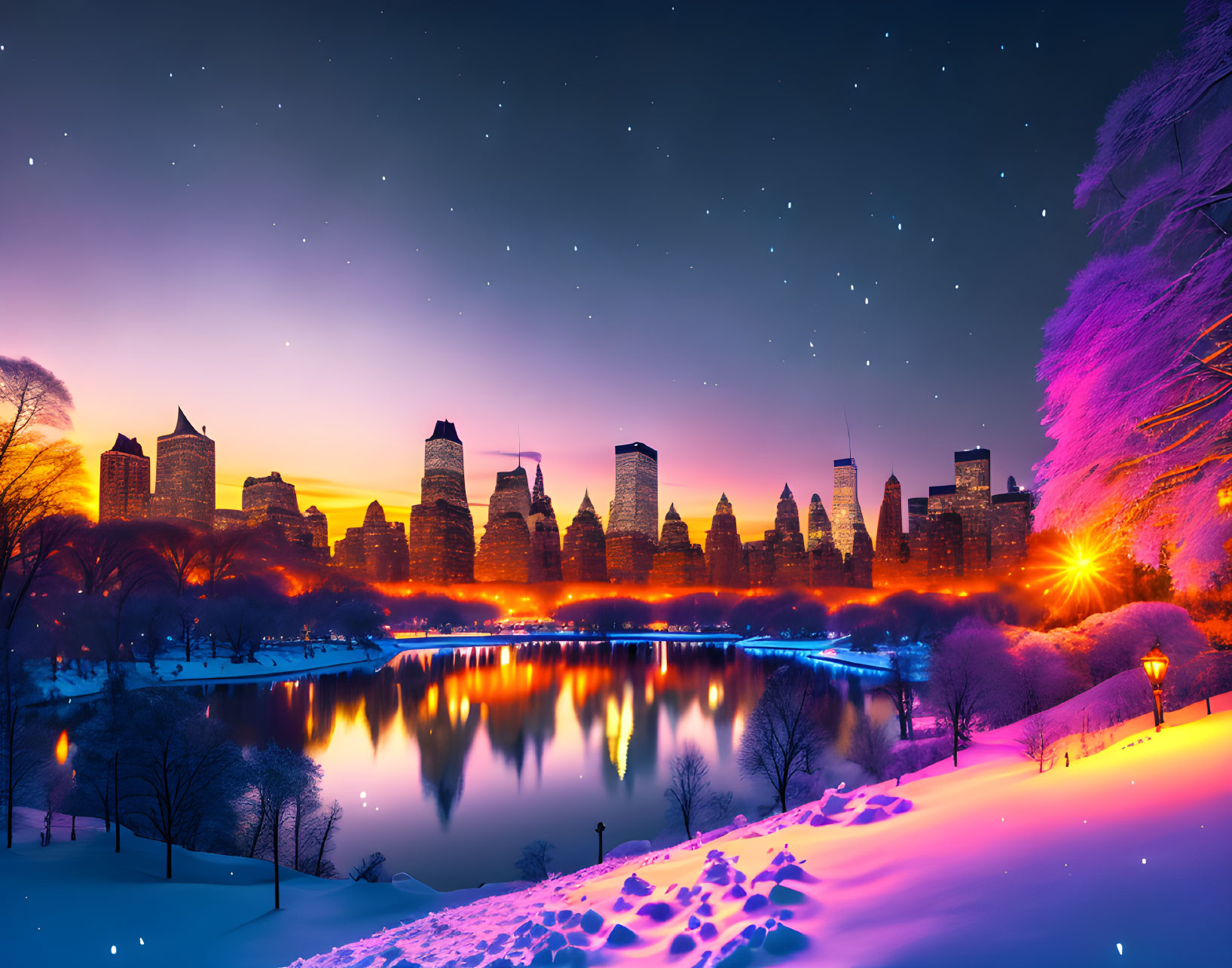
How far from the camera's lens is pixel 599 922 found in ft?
25.1

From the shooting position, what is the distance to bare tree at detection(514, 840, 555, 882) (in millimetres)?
27328

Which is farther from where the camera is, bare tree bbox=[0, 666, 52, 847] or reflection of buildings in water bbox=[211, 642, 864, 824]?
reflection of buildings in water bbox=[211, 642, 864, 824]

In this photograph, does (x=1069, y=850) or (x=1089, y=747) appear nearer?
(x=1069, y=850)

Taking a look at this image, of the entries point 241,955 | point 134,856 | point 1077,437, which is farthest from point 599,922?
point 134,856

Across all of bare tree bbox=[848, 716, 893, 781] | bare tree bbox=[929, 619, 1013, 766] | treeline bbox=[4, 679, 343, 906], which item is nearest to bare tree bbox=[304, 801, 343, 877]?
treeline bbox=[4, 679, 343, 906]

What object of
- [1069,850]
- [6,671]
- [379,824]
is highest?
[1069,850]

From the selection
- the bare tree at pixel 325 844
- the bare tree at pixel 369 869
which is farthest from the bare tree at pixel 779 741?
the bare tree at pixel 325 844

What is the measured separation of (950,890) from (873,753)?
1312 inches

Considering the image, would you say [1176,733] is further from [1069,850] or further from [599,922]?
[599,922]

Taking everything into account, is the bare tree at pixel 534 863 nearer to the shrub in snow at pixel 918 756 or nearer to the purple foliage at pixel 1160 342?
the shrub in snow at pixel 918 756

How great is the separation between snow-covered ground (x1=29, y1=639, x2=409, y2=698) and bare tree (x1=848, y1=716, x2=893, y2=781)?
165 feet

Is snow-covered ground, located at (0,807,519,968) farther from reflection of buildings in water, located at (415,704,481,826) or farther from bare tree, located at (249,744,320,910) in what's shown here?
reflection of buildings in water, located at (415,704,481,826)

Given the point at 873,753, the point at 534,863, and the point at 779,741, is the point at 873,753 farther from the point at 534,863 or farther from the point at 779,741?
the point at 534,863

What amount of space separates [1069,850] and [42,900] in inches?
1023
